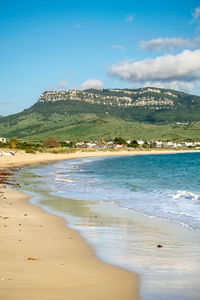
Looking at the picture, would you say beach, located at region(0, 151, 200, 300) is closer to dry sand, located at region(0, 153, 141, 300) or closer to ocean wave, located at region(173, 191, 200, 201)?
dry sand, located at region(0, 153, 141, 300)

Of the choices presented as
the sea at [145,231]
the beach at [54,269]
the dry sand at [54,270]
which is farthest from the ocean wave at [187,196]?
the dry sand at [54,270]

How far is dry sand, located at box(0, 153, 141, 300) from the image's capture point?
625cm

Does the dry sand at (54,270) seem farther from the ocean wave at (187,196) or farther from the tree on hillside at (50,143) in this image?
the tree on hillside at (50,143)

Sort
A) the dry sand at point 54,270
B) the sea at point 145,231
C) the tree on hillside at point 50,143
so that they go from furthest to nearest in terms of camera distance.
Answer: the tree on hillside at point 50,143 → the sea at point 145,231 → the dry sand at point 54,270

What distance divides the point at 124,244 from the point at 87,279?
317cm

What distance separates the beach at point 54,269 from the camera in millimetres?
6273

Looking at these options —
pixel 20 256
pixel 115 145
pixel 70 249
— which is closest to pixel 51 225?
pixel 70 249

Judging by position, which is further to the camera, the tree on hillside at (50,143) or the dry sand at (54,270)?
the tree on hillside at (50,143)

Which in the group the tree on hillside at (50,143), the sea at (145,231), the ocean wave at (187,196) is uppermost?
the tree on hillside at (50,143)

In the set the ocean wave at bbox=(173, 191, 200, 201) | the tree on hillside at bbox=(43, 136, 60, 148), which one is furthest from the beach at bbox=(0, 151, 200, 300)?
the tree on hillside at bbox=(43, 136, 60, 148)

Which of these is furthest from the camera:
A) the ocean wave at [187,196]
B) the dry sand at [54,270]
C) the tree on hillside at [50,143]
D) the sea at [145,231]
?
the tree on hillside at [50,143]

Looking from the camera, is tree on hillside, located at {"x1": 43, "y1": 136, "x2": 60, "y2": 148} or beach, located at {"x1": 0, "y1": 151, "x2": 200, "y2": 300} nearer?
beach, located at {"x1": 0, "y1": 151, "x2": 200, "y2": 300}

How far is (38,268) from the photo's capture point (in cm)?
755

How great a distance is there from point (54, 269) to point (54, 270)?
8 cm
